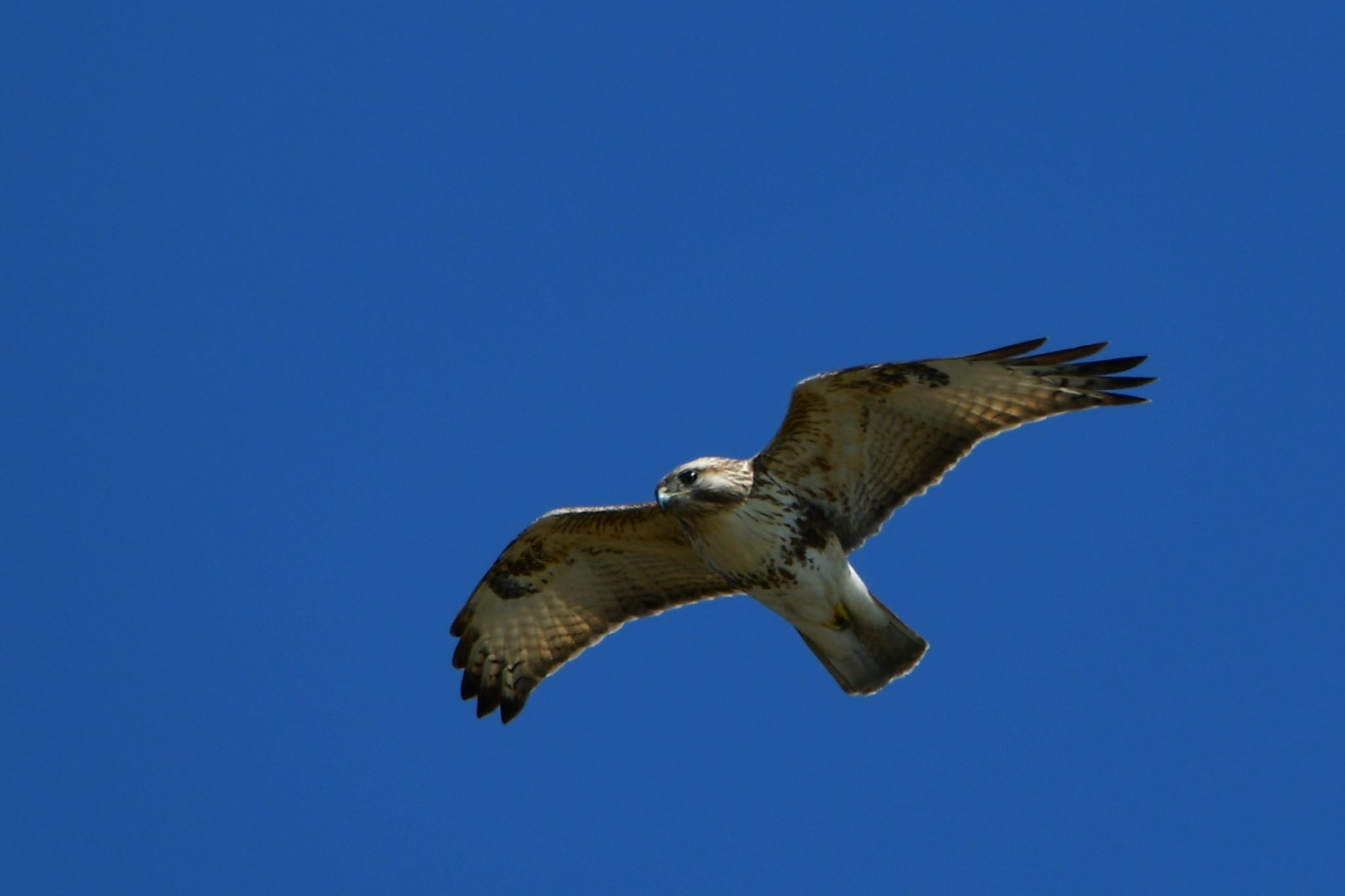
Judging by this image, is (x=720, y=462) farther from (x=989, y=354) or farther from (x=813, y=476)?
(x=989, y=354)

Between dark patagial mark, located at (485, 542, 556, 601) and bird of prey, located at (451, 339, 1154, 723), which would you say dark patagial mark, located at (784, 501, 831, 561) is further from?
dark patagial mark, located at (485, 542, 556, 601)

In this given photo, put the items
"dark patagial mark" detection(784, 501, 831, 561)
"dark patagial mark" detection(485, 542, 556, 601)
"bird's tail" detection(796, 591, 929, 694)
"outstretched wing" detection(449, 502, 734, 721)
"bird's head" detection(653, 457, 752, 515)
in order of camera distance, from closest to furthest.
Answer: "bird's head" detection(653, 457, 752, 515), "dark patagial mark" detection(784, 501, 831, 561), "bird's tail" detection(796, 591, 929, 694), "outstretched wing" detection(449, 502, 734, 721), "dark patagial mark" detection(485, 542, 556, 601)

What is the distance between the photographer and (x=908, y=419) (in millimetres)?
9664

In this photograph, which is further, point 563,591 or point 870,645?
point 563,591

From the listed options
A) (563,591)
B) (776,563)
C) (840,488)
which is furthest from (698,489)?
(563,591)

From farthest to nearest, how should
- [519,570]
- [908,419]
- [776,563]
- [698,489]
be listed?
[519,570] → [908,419] → [776,563] → [698,489]

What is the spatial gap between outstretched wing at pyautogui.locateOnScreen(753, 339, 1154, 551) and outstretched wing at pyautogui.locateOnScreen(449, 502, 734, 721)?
90 cm

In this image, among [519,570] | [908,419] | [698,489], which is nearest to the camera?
[698,489]

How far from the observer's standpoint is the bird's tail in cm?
969

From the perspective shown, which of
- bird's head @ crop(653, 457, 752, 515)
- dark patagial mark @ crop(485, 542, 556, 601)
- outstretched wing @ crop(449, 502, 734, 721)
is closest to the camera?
bird's head @ crop(653, 457, 752, 515)

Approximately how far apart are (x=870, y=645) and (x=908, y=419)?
4.24ft

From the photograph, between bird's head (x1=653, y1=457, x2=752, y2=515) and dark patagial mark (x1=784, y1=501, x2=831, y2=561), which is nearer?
bird's head (x1=653, y1=457, x2=752, y2=515)

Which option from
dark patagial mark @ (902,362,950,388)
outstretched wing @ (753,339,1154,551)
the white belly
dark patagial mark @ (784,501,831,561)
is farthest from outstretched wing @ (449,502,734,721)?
dark patagial mark @ (902,362,950,388)

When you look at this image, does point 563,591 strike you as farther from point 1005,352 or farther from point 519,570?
point 1005,352
